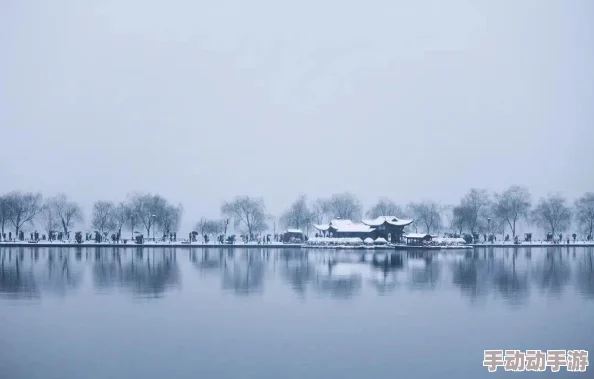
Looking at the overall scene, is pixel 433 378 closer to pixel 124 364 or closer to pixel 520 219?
pixel 124 364

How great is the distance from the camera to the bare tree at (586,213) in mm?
76812

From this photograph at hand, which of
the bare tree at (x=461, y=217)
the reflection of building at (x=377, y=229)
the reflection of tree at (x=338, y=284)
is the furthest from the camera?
the bare tree at (x=461, y=217)

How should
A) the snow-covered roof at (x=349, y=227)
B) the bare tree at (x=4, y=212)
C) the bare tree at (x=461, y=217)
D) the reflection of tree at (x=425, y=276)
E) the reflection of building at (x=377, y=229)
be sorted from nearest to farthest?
1. the reflection of tree at (x=425, y=276)
2. the reflection of building at (x=377, y=229)
3. the snow-covered roof at (x=349, y=227)
4. the bare tree at (x=4, y=212)
5. the bare tree at (x=461, y=217)

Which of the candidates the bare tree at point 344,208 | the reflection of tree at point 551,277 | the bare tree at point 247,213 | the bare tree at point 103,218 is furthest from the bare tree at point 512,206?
the bare tree at point 103,218

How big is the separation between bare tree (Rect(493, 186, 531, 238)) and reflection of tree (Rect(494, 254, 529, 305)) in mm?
50203

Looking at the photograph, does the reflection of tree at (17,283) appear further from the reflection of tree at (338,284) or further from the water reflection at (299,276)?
the reflection of tree at (338,284)

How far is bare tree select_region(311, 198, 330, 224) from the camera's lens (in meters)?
84.7

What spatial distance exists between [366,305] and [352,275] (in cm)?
874

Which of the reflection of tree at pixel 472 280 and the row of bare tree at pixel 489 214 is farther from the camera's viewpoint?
the row of bare tree at pixel 489 214

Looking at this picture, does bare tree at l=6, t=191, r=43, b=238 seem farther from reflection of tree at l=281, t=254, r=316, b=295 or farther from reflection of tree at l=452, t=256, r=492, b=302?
reflection of tree at l=452, t=256, r=492, b=302

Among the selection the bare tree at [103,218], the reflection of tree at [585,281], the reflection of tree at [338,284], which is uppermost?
the bare tree at [103,218]

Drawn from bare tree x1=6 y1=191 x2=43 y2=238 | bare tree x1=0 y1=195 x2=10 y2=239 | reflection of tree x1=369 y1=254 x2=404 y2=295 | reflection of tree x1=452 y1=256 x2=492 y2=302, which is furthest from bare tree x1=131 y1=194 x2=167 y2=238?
reflection of tree x1=452 y1=256 x2=492 y2=302

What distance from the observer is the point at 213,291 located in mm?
19719

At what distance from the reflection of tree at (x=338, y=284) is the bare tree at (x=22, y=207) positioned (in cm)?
4971
